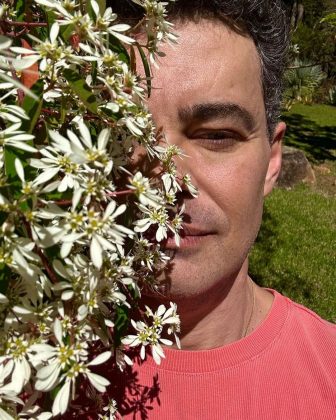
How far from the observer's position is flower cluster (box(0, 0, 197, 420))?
659 millimetres

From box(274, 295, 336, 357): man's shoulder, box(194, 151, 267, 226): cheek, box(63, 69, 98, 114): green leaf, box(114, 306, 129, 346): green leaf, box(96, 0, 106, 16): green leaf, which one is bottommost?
box(274, 295, 336, 357): man's shoulder

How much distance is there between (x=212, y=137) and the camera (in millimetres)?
1426

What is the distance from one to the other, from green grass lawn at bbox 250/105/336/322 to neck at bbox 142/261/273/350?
117 inches

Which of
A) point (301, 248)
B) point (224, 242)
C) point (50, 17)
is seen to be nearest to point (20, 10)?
point (50, 17)

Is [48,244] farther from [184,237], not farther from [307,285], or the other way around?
[307,285]

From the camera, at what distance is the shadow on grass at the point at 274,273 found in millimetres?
4930

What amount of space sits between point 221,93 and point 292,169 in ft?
25.3

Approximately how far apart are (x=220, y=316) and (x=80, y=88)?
3.60ft

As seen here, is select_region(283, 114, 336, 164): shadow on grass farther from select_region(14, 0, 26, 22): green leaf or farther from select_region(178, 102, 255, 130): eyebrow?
select_region(14, 0, 26, 22): green leaf

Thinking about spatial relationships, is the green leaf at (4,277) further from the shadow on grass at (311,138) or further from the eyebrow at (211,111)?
the shadow on grass at (311,138)

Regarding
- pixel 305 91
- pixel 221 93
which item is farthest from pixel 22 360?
pixel 305 91

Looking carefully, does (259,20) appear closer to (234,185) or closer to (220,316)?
(234,185)

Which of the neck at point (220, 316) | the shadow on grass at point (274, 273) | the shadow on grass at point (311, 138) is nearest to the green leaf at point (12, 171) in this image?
the neck at point (220, 316)

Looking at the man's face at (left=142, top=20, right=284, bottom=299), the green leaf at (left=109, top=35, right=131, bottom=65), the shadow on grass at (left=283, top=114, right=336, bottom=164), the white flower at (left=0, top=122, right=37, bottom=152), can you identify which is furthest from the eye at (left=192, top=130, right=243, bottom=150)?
the shadow on grass at (left=283, top=114, right=336, bottom=164)
